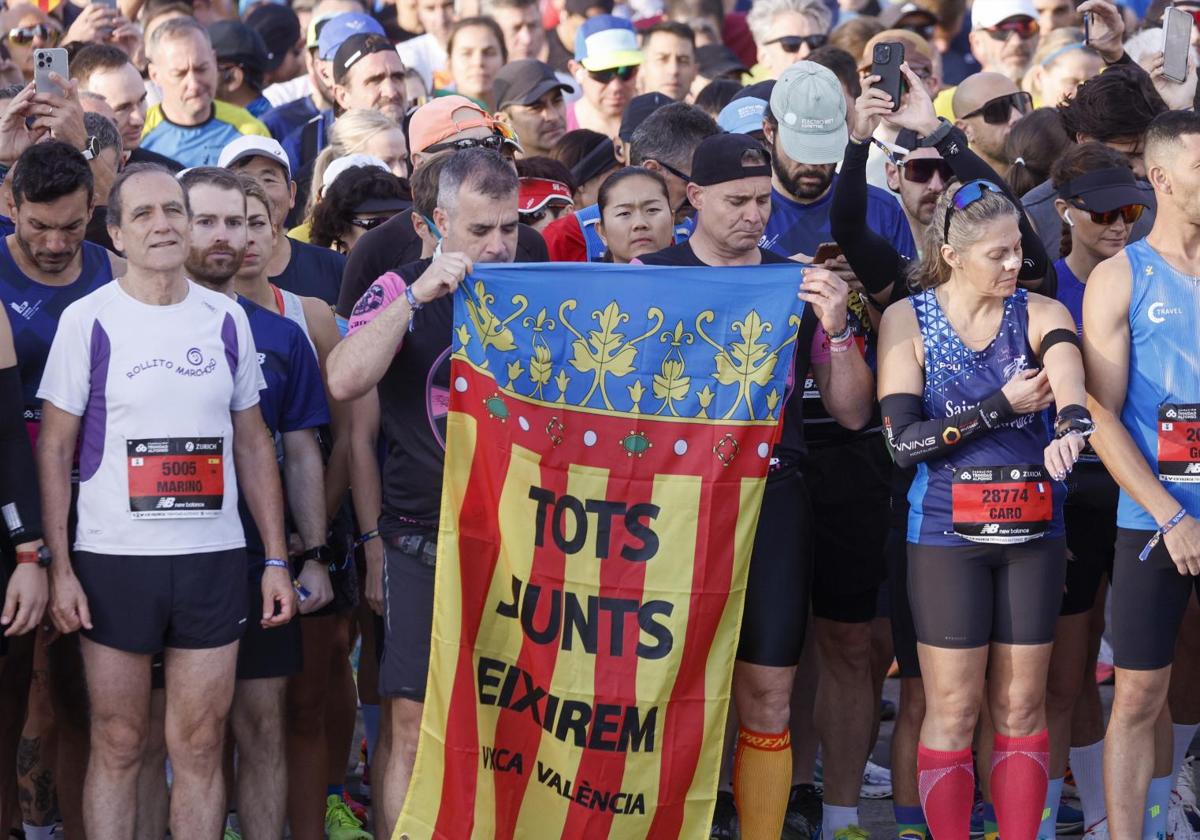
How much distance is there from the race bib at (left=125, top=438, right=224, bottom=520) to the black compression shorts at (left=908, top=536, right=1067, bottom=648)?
2.22 m

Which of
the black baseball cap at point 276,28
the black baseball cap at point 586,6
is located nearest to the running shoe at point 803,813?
the black baseball cap at point 276,28

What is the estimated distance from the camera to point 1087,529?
6.44 metres

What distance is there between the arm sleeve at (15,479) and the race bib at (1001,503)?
108 inches

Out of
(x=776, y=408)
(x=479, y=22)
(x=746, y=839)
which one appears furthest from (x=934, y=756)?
(x=479, y=22)

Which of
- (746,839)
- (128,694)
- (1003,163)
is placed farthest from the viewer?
(1003,163)

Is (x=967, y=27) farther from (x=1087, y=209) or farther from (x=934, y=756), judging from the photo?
(x=934, y=756)

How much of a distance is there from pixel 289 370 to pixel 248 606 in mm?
799

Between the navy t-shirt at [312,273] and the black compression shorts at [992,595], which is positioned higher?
the navy t-shirt at [312,273]

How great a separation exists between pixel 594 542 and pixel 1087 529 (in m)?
1.91

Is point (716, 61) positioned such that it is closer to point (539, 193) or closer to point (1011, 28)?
point (1011, 28)

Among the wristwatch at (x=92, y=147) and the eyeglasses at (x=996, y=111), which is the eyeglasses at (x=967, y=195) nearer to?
the eyeglasses at (x=996, y=111)

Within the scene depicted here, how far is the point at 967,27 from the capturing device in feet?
44.9

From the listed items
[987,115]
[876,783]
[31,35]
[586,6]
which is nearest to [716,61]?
[586,6]

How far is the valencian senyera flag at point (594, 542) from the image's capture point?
5.61m
